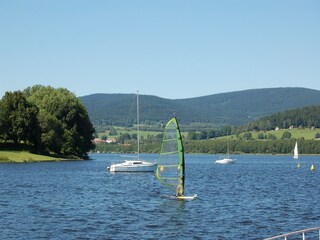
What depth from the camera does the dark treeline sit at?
440 feet

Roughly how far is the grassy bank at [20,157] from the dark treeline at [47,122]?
11.7ft

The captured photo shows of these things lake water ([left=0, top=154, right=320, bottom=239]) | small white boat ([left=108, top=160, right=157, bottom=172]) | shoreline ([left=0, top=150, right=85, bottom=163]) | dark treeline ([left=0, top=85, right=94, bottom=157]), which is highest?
dark treeline ([left=0, top=85, right=94, bottom=157])

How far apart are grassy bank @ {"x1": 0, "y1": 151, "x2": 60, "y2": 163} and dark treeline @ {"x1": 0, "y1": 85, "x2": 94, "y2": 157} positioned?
11.7 ft

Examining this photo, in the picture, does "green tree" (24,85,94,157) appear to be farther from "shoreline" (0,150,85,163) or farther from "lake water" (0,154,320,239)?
"lake water" (0,154,320,239)

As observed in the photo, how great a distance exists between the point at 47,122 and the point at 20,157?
12769 millimetres

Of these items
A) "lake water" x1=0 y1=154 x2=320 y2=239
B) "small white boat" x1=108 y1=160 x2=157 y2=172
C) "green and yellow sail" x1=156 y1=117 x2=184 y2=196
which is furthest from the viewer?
"small white boat" x1=108 y1=160 x2=157 y2=172

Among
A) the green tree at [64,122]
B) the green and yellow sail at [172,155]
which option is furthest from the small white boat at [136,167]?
the green and yellow sail at [172,155]

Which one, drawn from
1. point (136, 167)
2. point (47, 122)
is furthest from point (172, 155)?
point (47, 122)

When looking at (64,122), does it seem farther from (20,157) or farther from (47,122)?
(20,157)

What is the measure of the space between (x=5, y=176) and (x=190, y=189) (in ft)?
89.9

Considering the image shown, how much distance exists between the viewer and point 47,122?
458 feet

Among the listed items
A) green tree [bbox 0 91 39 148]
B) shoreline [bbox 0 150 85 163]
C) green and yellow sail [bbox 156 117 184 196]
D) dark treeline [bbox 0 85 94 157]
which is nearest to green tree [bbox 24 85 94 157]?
dark treeline [bbox 0 85 94 157]

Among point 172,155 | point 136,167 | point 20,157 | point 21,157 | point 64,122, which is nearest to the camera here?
point 172,155

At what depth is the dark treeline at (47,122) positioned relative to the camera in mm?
134000
